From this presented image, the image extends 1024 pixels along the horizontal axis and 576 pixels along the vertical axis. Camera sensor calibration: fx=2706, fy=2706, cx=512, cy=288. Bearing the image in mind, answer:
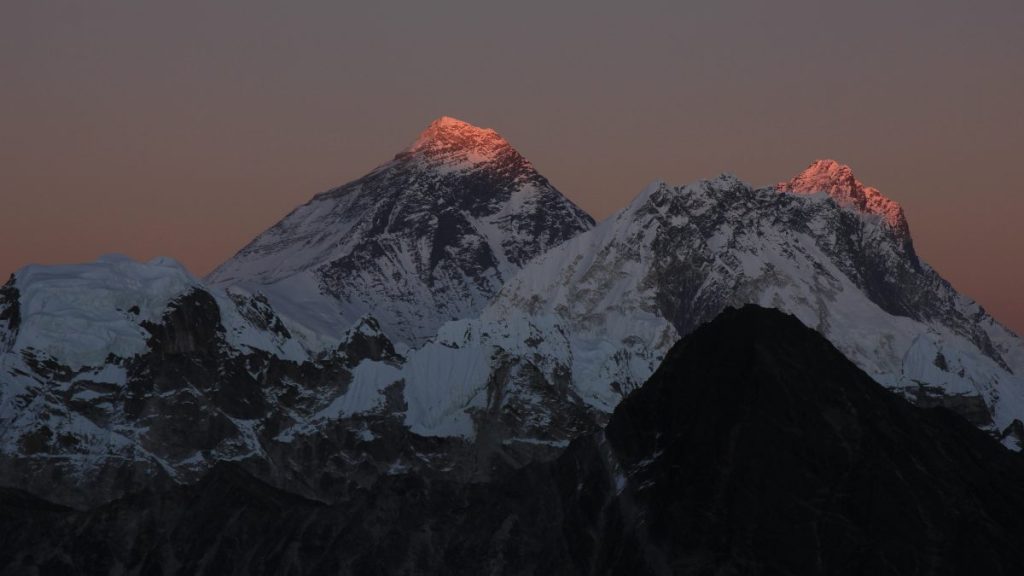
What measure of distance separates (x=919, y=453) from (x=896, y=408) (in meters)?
7.32

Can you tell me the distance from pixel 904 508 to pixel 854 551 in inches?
178

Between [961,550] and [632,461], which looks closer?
[961,550]

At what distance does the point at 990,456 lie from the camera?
194625 millimetres

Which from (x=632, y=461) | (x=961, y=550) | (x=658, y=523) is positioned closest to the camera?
(x=961, y=550)

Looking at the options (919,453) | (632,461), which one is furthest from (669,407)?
(919,453)

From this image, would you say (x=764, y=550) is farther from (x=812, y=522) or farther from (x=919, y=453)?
(x=919, y=453)

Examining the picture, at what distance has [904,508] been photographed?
573 feet

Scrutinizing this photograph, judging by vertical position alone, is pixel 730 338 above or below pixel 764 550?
above

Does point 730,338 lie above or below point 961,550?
above

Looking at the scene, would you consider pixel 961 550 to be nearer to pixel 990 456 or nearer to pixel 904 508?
pixel 904 508

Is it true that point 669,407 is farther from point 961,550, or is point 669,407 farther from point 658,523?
point 961,550

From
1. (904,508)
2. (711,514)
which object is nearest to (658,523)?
(711,514)

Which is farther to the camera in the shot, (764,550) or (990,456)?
(990,456)

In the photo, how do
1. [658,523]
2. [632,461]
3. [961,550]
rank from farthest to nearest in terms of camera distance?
[632,461]
[658,523]
[961,550]
